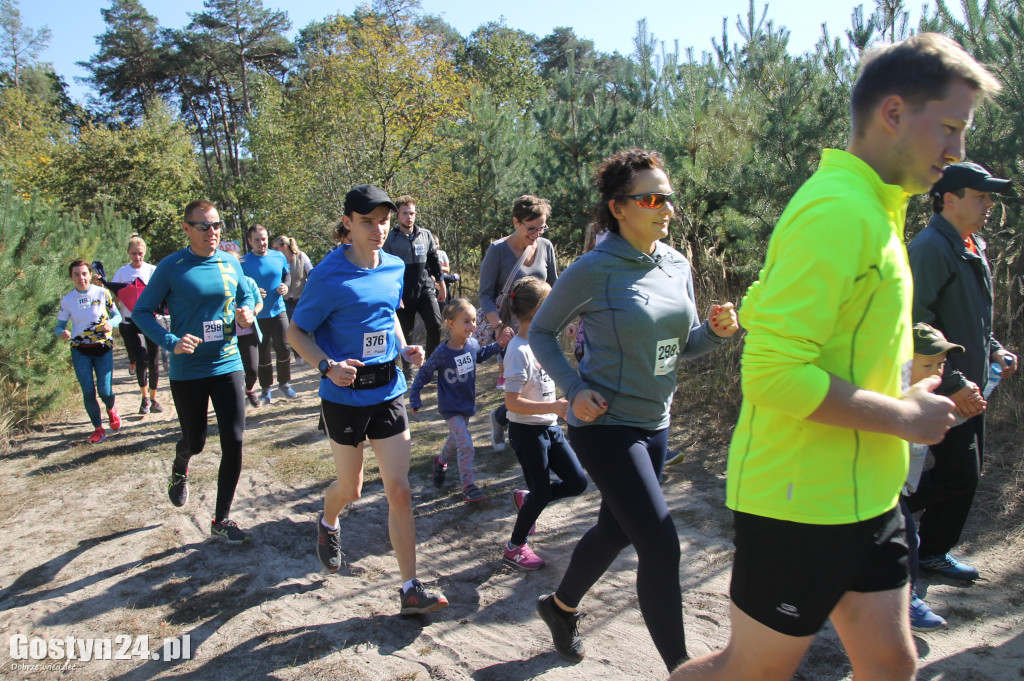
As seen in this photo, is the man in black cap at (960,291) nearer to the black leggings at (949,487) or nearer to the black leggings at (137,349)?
the black leggings at (949,487)

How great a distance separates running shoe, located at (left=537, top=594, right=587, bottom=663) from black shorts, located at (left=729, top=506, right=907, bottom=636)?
1409mm

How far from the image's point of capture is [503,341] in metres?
4.99

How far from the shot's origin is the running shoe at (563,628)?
9.90 feet

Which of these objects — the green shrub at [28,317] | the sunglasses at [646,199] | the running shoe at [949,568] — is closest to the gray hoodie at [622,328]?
the sunglasses at [646,199]

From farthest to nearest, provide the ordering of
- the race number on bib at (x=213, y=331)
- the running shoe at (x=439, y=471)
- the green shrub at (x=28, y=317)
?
the green shrub at (x=28, y=317) < the running shoe at (x=439, y=471) < the race number on bib at (x=213, y=331)

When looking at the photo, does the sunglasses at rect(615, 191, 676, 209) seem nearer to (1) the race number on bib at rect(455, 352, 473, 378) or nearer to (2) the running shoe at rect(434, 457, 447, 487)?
(1) the race number on bib at rect(455, 352, 473, 378)

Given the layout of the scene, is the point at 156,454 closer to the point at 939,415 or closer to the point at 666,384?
the point at 666,384

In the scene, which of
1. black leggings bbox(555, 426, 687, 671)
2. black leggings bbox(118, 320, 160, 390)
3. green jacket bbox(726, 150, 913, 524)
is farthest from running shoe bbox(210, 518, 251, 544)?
black leggings bbox(118, 320, 160, 390)

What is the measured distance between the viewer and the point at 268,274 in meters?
8.12

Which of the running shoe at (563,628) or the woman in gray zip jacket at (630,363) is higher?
the woman in gray zip jacket at (630,363)

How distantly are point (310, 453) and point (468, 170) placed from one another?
7.36m

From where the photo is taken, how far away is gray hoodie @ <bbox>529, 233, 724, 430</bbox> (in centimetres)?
266

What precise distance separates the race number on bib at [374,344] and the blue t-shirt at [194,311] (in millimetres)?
1489

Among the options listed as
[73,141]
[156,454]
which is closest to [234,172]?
[73,141]
